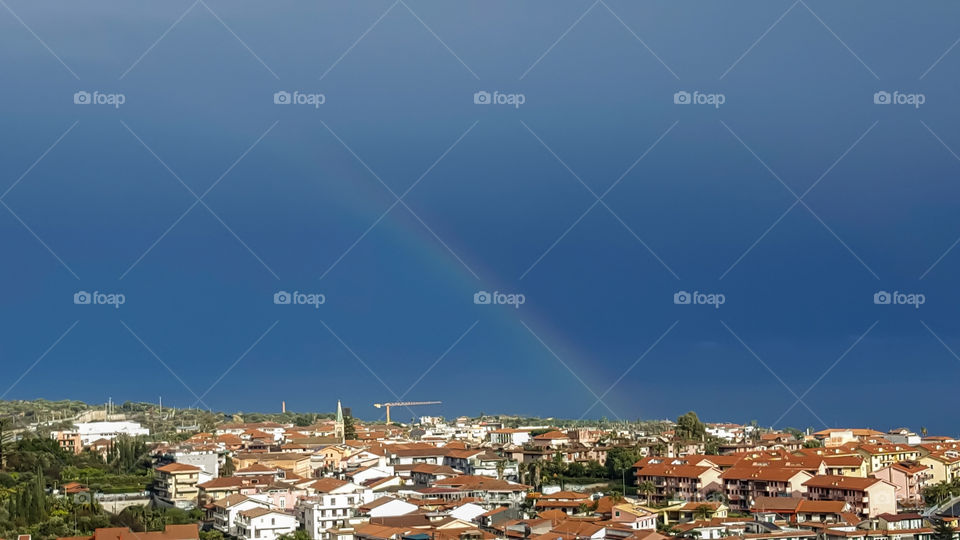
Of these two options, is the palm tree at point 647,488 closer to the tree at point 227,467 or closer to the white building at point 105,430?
the tree at point 227,467

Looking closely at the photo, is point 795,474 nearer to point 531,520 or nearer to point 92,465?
point 531,520

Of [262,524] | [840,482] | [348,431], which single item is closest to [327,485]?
[262,524]

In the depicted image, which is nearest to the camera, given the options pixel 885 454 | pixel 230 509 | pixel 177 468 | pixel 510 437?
pixel 230 509

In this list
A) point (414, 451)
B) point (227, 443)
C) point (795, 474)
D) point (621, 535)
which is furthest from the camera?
point (227, 443)

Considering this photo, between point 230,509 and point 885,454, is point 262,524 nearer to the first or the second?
point 230,509

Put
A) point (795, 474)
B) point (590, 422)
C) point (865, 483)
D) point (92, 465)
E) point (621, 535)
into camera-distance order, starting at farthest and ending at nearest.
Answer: point (590, 422)
point (92, 465)
point (795, 474)
point (865, 483)
point (621, 535)

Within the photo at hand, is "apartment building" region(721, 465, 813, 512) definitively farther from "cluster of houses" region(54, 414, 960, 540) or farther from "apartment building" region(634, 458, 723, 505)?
"apartment building" region(634, 458, 723, 505)

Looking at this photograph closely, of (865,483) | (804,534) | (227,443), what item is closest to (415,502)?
(804,534)

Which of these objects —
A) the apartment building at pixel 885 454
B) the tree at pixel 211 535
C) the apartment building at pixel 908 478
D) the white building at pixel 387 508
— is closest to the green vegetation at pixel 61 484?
the tree at pixel 211 535
